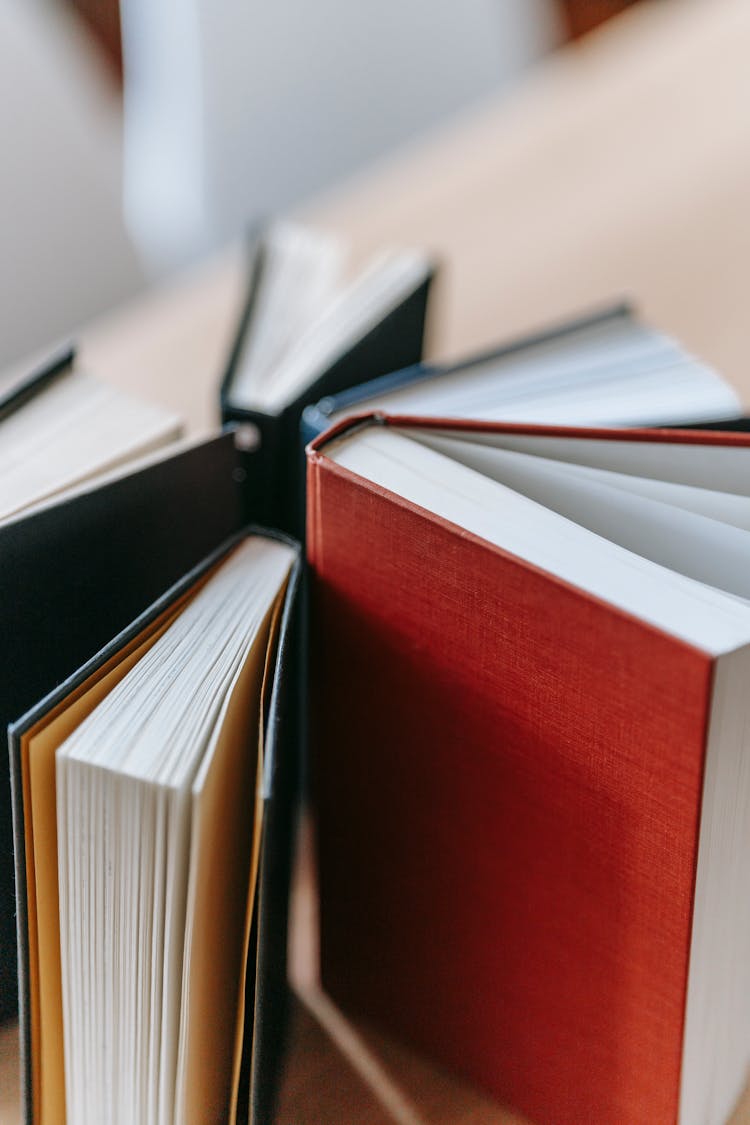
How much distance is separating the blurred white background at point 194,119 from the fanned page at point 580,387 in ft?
3.96

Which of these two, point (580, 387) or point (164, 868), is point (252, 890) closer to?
point (164, 868)

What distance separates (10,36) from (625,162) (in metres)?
0.86

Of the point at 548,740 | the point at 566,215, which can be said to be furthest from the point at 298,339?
the point at 566,215

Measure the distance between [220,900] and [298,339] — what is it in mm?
341

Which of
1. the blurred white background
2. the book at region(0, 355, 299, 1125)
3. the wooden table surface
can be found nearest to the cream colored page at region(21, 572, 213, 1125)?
the book at region(0, 355, 299, 1125)

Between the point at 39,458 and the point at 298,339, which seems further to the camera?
the point at 298,339

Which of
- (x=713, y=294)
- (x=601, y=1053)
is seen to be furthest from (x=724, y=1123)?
(x=713, y=294)

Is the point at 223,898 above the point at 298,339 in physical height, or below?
below

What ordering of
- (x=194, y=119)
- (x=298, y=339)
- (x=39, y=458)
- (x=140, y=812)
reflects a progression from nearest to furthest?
(x=140, y=812) → (x=39, y=458) → (x=298, y=339) → (x=194, y=119)

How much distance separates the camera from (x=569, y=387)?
1.66 feet

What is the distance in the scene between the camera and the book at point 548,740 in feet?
1.09

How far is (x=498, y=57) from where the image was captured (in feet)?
5.96

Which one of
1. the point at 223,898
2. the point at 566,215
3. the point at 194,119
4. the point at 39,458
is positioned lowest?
the point at 223,898

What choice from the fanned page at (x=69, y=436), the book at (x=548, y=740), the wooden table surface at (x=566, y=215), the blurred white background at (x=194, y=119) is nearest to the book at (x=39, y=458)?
the fanned page at (x=69, y=436)
